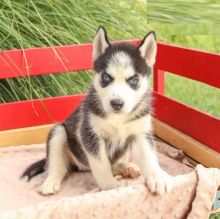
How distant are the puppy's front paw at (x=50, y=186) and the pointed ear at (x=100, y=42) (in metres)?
0.58

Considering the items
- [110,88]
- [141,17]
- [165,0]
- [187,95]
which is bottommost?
[187,95]

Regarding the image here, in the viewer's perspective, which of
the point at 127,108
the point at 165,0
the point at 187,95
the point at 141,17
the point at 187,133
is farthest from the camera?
the point at 165,0

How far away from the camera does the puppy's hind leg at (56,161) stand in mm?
2138

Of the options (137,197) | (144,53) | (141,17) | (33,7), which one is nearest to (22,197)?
(137,197)

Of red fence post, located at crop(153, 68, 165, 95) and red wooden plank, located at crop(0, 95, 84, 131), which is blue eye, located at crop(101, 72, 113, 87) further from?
red fence post, located at crop(153, 68, 165, 95)

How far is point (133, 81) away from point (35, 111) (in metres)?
0.91

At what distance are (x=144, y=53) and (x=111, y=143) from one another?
409mm

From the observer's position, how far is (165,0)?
538 centimetres

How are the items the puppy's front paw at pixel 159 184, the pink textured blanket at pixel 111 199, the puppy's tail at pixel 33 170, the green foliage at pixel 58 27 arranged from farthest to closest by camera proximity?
1. the green foliage at pixel 58 27
2. the puppy's tail at pixel 33 170
3. the puppy's front paw at pixel 159 184
4. the pink textured blanket at pixel 111 199

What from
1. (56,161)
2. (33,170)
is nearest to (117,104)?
(56,161)

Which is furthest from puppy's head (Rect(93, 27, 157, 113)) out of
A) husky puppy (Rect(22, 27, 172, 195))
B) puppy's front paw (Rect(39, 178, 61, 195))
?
puppy's front paw (Rect(39, 178, 61, 195))

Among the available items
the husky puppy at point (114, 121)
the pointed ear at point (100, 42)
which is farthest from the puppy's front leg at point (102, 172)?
the pointed ear at point (100, 42)

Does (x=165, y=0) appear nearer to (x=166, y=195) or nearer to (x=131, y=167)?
(x=131, y=167)

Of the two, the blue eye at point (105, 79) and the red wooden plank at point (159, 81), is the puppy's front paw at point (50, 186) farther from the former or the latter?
the red wooden plank at point (159, 81)
